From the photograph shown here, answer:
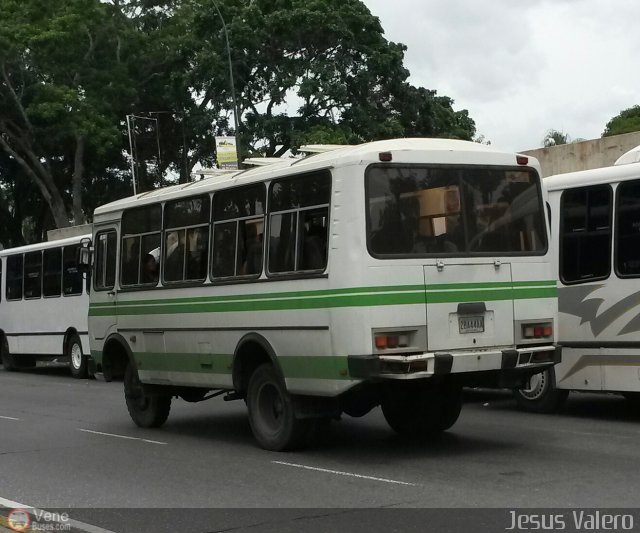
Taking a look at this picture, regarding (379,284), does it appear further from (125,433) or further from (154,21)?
(154,21)

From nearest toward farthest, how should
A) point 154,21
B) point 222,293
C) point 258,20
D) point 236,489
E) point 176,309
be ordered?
point 236,489 < point 222,293 < point 176,309 < point 258,20 < point 154,21

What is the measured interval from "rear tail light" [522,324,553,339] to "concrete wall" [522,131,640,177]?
1172 centimetres

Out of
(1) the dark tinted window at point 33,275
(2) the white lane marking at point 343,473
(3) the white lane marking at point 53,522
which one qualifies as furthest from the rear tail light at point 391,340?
(1) the dark tinted window at point 33,275

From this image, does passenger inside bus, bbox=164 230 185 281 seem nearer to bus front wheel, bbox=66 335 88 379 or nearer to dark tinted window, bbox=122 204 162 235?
dark tinted window, bbox=122 204 162 235

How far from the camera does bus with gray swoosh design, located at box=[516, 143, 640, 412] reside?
12297 millimetres

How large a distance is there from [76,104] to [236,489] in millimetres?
36411

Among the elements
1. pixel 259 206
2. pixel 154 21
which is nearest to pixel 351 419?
pixel 259 206

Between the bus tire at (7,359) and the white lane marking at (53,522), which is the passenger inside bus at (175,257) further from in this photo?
the bus tire at (7,359)

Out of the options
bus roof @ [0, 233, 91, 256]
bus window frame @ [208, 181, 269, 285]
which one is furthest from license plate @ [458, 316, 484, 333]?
bus roof @ [0, 233, 91, 256]

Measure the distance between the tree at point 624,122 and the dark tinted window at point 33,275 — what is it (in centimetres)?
4236

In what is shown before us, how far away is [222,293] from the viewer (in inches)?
459

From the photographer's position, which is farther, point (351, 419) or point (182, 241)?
point (351, 419)

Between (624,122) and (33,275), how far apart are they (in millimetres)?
45268

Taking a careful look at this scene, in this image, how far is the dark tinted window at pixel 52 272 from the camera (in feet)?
81.8
